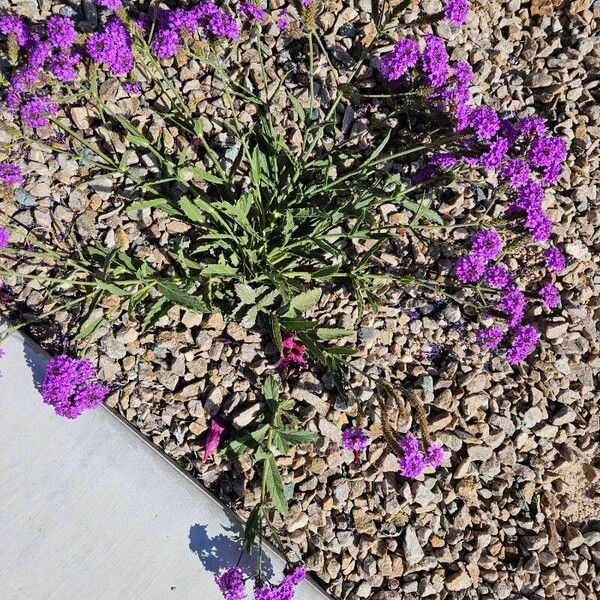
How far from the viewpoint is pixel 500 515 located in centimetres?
254

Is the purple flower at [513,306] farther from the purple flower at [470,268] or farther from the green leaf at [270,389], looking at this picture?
the green leaf at [270,389]

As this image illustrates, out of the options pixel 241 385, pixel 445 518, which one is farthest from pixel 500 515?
pixel 241 385

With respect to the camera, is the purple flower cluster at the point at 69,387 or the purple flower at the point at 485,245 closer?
the purple flower cluster at the point at 69,387

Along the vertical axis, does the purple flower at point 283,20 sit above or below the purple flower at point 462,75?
above

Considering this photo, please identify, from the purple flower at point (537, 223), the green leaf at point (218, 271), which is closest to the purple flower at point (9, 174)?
the green leaf at point (218, 271)

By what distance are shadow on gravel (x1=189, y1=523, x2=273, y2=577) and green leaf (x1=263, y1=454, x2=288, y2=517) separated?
0.95ft

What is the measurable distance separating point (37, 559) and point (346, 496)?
1.19 metres

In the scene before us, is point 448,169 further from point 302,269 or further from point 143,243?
point 143,243

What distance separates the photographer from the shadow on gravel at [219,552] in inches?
92.2

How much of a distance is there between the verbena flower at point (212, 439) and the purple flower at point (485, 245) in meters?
1.21

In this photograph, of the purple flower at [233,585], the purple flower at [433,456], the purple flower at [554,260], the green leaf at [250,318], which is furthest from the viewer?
the purple flower at [554,260]

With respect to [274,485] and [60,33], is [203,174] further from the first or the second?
[274,485]

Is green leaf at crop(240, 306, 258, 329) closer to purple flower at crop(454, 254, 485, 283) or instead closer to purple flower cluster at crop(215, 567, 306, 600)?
purple flower at crop(454, 254, 485, 283)

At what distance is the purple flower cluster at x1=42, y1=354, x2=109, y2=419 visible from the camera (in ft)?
6.95
